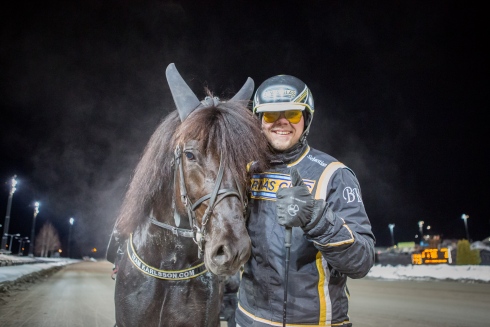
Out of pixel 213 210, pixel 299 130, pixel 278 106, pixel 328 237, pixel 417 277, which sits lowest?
pixel 417 277

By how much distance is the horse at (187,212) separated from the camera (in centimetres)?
200

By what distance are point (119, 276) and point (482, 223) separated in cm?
7150

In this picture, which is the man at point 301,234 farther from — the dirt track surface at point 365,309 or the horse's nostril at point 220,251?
the dirt track surface at point 365,309

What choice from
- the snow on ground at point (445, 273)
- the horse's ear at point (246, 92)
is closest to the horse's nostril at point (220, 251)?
the horse's ear at point (246, 92)

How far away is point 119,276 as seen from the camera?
2.91 m

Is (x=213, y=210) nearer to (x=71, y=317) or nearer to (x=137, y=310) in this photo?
(x=137, y=310)

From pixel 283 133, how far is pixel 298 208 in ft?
2.22

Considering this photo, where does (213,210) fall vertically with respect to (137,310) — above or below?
above

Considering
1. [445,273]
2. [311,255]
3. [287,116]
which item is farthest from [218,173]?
[445,273]

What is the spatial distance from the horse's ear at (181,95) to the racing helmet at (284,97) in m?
0.58

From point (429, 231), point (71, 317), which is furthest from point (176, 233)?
point (429, 231)

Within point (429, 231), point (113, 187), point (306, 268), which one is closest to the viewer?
point (306, 268)

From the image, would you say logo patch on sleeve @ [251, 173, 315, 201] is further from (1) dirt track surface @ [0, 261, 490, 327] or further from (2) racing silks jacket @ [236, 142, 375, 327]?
(1) dirt track surface @ [0, 261, 490, 327]

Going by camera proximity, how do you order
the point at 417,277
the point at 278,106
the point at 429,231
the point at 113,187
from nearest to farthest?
the point at 278,106
the point at 113,187
the point at 417,277
the point at 429,231
